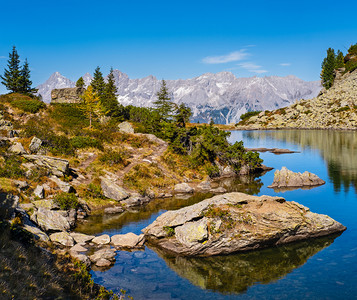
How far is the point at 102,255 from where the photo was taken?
2402 cm

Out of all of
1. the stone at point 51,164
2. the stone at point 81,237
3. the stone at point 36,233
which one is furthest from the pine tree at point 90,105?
the stone at point 36,233

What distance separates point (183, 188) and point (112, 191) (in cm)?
1206

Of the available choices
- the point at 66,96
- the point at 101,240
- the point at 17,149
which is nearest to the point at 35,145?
the point at 17,149

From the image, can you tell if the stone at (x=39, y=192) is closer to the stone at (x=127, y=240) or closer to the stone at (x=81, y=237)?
the stone at (x=81, y=237)

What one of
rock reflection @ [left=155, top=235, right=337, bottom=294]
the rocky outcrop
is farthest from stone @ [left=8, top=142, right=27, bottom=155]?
the rocky outcrop

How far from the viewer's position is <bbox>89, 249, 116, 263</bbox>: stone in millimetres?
23672

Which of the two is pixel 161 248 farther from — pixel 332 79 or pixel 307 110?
pixel 332 79

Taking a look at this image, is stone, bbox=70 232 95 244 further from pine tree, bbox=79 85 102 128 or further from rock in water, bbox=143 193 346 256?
pine tree, bbox=79 85 102 128

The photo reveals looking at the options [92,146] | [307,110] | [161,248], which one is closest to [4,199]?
[161,248]

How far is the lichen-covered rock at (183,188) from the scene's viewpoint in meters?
46.3

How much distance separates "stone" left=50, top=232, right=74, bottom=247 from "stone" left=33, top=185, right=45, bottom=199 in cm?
893

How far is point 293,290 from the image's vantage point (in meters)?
20.3

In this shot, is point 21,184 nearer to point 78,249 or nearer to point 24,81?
point 78,249

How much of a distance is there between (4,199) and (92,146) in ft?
95.8
